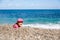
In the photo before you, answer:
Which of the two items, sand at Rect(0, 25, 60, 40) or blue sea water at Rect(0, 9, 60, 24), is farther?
blue sea water at Rect(0, 9, 60, 24)

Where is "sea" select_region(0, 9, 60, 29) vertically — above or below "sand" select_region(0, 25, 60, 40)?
below

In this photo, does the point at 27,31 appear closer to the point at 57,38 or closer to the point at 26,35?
the point at 26,35

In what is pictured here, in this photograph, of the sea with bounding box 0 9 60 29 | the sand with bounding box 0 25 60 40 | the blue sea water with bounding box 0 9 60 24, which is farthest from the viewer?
the blue sea water with bounding box 0 9 60 24

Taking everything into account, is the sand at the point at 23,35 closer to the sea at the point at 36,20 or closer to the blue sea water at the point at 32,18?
the sea at the point at 36,20

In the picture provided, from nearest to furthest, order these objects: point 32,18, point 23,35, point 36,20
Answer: point 23,35 < point 36,20 < point 32,18

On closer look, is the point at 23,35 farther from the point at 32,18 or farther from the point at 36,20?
the point at 32,18

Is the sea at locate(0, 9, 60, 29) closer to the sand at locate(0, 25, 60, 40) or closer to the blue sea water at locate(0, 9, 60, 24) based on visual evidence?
the blue sea water at locate(0, 9, 60, 24)

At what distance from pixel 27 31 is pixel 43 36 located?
496 mm

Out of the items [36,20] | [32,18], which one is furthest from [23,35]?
[32,18]

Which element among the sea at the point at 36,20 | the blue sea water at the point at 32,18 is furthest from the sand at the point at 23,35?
the blue sea water at the point at 32,18

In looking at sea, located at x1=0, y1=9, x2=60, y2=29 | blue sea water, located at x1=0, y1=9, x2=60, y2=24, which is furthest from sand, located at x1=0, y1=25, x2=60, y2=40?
blue sea water, located at x1=0, y1=9, x2=60, y2=24

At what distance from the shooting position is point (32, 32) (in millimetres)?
6844

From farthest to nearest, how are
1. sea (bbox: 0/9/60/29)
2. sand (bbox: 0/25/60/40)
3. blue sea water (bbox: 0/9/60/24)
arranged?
blue sea water (bbox: 0/9/60/24) < sea (bbox: 0/9/60/29) < sand (bbox: 0/25/60/40)

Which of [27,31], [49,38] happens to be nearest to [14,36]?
[27,31]
